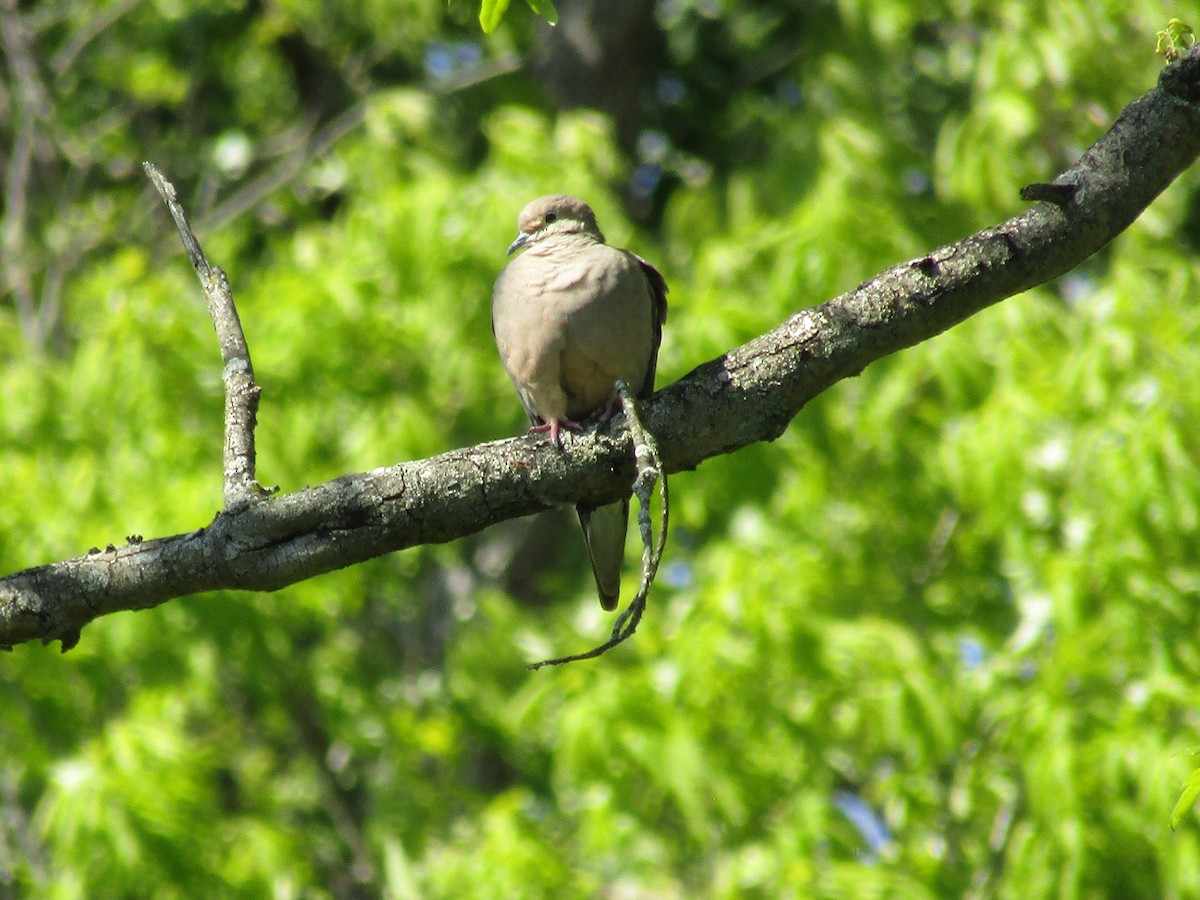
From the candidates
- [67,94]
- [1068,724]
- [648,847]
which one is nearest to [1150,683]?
[1068,724]

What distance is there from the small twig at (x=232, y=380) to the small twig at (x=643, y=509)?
66cm

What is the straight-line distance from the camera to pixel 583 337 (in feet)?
12.8

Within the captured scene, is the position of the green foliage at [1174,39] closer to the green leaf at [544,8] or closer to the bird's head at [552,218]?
the green leaf at [544,8]

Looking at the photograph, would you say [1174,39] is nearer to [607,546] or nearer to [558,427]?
[558,427]

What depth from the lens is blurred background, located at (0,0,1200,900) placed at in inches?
187

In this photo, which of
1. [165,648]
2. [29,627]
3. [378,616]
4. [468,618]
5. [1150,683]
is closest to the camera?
[29,627]

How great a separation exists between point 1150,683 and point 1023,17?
297 cm

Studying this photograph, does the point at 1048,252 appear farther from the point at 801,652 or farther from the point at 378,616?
the point at 378,616

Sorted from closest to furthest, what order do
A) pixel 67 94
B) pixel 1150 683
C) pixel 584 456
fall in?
pixel 584 456 < pixel 1150 683 < pixel 67 94

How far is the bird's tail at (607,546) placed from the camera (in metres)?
4.02

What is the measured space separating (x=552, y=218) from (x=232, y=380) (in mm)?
2155

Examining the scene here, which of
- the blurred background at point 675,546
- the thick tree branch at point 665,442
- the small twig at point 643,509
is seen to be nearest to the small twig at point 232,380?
the thick tree branch at point 665,442

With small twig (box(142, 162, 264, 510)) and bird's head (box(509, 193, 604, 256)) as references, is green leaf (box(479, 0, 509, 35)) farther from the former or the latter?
bird's head (box(509, 193, 604, 256))

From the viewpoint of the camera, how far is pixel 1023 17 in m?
5.97
